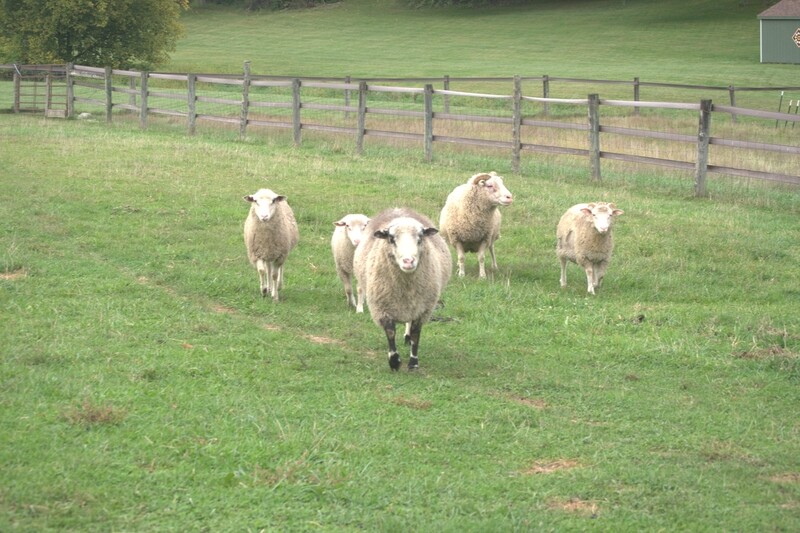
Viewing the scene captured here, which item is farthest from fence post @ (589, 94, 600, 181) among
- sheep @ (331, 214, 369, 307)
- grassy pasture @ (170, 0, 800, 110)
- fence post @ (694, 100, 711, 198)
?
grassy pasture @ (170, 0, 800, 110)

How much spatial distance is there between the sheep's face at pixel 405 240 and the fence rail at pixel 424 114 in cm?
869

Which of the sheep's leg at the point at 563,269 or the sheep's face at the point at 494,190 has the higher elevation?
the sheep's face at the point at 494,190

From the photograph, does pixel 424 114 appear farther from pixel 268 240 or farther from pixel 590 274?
pixel 268 240

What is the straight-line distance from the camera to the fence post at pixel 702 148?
1590 centimetres

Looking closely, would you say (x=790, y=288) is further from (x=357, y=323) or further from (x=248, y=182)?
(x=248, y=182)

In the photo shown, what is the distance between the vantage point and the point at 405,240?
7832mm

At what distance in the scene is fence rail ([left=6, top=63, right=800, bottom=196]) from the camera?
1608 centimetres

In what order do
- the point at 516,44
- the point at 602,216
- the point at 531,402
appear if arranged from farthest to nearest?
the point at 516,44 → the point at 602,216 → the point at 531,402

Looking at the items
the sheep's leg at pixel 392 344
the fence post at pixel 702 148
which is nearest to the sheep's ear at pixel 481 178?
the sheep's leg at pixel 392 344

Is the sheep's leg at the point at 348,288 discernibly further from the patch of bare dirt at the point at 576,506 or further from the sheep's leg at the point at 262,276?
the patch of bare dirt at the point at 576,506

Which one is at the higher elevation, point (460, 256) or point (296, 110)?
point (296, 110)

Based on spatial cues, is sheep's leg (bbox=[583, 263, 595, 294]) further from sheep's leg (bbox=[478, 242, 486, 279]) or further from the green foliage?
the green foliage

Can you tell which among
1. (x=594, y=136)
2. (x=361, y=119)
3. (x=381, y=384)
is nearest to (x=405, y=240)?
(x=381, y=384)

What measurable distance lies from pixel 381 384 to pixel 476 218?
4.76 m
